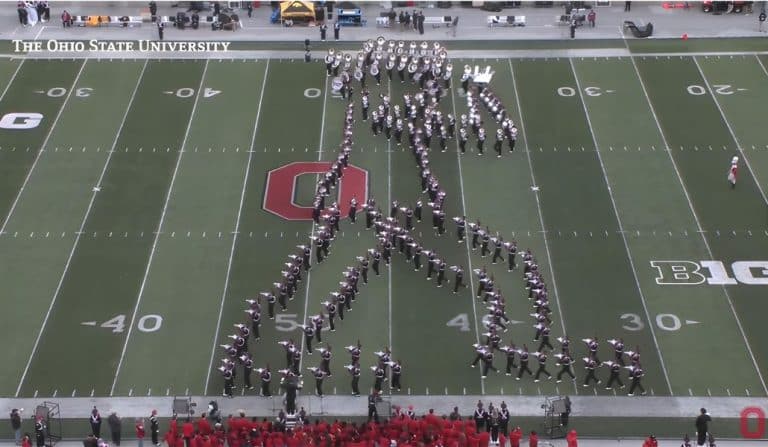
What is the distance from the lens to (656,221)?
4722 centimetres

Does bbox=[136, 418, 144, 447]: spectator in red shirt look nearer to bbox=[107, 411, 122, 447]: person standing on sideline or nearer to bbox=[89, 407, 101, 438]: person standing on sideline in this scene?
bbox=[107, 411, 122, 447]: person standing on sideline

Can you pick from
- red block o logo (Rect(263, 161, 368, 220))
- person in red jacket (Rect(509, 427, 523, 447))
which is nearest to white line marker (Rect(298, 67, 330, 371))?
red block o logo (Rect(263, 161, 368, 220))

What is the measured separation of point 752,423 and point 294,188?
1746 cm

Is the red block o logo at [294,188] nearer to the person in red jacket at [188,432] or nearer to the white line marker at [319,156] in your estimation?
the white line marker at [319,156]

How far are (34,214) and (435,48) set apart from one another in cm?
1674

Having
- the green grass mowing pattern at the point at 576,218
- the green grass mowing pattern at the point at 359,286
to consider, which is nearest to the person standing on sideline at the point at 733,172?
the green grass mowing pattern at the point at 576,218

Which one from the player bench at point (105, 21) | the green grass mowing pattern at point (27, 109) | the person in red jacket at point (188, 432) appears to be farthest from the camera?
the player bench at point (105, 21)

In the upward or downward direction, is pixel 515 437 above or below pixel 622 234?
above

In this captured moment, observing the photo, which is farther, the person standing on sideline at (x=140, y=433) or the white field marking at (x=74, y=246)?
the white field marking at (x=74, y=246)

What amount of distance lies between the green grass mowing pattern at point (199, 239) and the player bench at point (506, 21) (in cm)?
974

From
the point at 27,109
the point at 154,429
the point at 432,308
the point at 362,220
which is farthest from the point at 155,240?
the point at 27,109

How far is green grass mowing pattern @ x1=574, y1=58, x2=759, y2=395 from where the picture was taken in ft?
135

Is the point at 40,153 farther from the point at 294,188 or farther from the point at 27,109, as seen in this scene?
the point at 294,188

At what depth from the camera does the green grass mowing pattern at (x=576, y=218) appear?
4241cm
